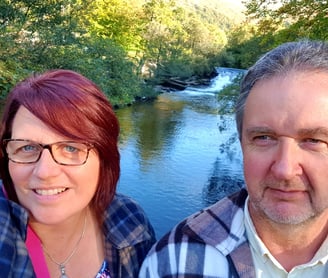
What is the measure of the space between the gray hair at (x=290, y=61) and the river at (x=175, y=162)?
536 cm

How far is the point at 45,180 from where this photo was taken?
1229mm

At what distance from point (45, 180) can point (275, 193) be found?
720 mm

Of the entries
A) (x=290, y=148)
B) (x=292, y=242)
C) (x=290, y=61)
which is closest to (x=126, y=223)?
(x=292, y=242)

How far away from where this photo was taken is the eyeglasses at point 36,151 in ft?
4.05

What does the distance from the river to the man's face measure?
5327 millimetres

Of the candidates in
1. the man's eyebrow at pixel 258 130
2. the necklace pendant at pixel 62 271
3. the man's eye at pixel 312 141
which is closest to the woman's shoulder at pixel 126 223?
the necklace pendant at pixel 62 271

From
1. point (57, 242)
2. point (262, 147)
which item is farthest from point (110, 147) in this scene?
point (262, 147)

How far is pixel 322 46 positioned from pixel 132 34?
76.8ft

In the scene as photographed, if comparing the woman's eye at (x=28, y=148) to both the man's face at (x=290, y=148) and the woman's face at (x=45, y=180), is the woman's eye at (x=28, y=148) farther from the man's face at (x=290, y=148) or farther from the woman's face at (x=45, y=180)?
the man's face at (x=290, y=148)

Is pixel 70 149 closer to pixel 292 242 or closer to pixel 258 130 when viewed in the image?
pixel 258 130

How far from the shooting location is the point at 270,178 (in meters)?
1.03

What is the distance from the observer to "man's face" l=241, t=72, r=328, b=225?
1.00 meters

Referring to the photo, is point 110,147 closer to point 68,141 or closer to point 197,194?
point 68,141

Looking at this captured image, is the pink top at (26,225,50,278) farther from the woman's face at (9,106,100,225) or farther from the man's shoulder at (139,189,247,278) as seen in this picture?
the man's shoulder at (139,189,247,278)
